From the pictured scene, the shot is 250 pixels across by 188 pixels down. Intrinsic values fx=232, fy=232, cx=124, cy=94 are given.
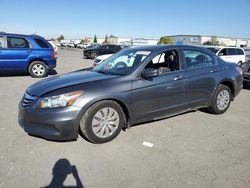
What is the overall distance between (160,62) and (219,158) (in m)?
2.23

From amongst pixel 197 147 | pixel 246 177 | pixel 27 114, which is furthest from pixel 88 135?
pixel 246 177

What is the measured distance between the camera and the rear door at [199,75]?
15.1 feet

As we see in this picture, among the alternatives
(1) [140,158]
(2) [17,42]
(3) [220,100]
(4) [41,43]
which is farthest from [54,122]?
(4) [41,43]

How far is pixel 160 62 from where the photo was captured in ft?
15.7

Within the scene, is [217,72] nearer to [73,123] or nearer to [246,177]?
[246,177]

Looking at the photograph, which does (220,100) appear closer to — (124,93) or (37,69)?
(124,93)

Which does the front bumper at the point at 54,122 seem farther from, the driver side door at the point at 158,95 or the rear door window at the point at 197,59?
→ the rear door window at the point at 197,59

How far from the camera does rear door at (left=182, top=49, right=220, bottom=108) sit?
4617 millimetres

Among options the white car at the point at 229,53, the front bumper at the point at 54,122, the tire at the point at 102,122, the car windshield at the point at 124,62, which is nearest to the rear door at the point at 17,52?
the car windshield at the point at 124,62

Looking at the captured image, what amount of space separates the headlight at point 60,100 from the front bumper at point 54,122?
6 cm

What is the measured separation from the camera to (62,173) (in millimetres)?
2943

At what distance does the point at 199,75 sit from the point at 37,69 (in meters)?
7.57

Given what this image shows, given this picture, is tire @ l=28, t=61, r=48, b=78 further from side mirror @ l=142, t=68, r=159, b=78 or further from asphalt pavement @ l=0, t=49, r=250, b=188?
side mirror @ l=142, t=68, r=159, b=78

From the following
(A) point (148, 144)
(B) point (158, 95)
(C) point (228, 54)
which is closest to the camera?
(A) point (148, 144)
